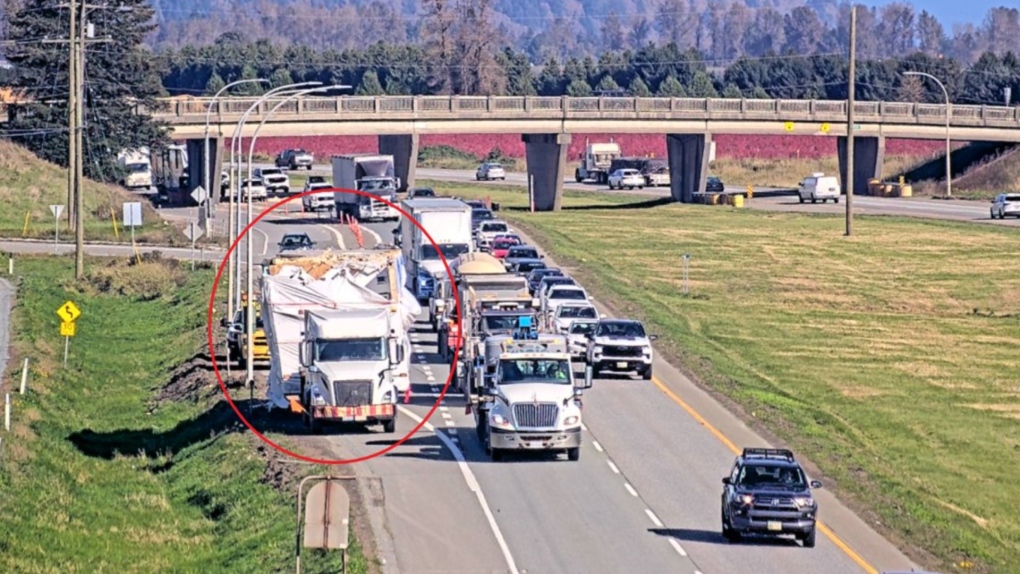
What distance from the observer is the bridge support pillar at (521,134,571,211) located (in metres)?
A: 119

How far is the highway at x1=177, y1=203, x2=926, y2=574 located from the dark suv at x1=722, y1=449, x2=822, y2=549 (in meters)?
0.42

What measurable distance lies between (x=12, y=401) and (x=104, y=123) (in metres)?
70.9

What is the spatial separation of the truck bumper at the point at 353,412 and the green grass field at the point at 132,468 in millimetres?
1899

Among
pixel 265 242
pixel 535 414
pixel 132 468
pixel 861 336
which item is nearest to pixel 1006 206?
pixel 265 242

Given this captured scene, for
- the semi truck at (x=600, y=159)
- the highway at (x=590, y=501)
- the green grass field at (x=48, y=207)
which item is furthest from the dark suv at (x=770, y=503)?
the semi truck at (x=600, y=159)

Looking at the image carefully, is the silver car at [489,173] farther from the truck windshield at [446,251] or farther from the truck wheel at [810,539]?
the truck wheel at [810,539]

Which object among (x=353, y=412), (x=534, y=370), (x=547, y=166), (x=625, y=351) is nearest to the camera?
(x=534, y=370)

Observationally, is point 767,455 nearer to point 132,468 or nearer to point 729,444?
point 729,444

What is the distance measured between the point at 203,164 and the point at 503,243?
36.9 metres

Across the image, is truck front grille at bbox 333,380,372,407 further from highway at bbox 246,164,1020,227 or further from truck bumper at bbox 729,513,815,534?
highway at bbox 246,164,1020,227

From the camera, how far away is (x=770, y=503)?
35.7m

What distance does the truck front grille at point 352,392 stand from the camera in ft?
147

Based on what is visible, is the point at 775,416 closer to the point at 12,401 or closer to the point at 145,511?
the point at 145,511

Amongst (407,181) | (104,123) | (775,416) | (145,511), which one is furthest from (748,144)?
(145,511)
